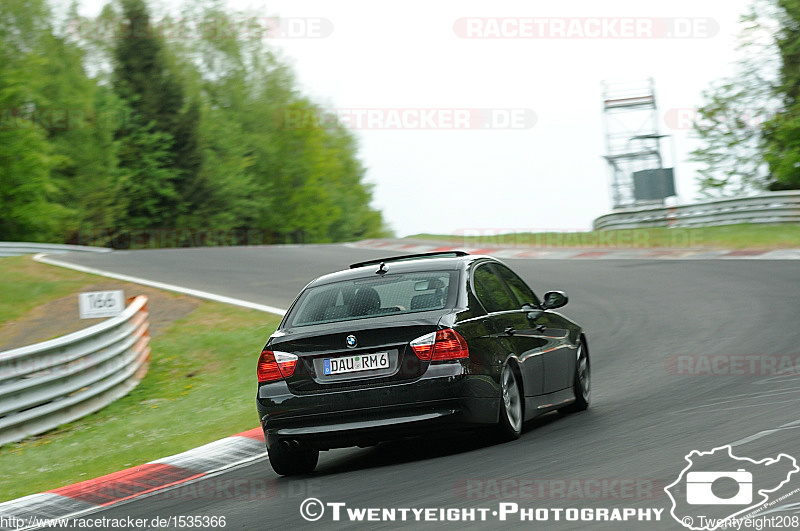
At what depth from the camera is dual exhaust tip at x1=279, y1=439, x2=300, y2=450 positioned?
7.60 m

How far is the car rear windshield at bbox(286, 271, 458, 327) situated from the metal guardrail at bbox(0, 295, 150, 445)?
4.13m

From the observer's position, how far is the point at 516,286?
30.3 ft

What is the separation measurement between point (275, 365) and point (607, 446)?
2.26 m

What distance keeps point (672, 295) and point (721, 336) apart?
4.44m

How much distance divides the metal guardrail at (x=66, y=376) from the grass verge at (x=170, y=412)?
149 mm

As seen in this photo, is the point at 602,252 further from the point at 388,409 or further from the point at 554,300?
the point at 388,409

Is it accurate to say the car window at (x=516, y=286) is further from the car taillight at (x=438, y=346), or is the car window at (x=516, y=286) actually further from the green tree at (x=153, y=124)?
the green tree at (x=153, y=124)

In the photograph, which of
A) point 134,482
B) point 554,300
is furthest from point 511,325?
point 134,482

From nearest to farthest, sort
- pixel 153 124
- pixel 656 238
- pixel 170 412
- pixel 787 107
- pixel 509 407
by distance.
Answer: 1. pixel 509 407
2. pixel 170 412
3. pixel 656 238
4. pixel 787 107
5. pixel 153 124

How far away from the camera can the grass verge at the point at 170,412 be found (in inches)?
376

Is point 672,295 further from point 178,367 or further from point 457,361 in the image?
point 457,361

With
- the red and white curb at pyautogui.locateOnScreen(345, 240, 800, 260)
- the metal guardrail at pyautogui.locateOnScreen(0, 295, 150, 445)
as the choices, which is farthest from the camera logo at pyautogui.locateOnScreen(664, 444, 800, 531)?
the red and white curb at pyautogui.locateOnScreen(345, 240, 800, 260)

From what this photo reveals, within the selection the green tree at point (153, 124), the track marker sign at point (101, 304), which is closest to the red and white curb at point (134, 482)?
the track marker sign at point (101, 304)

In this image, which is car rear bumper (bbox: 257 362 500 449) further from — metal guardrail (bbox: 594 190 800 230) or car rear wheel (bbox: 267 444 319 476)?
metal guardrail (bbox: 594 190 800 230)
